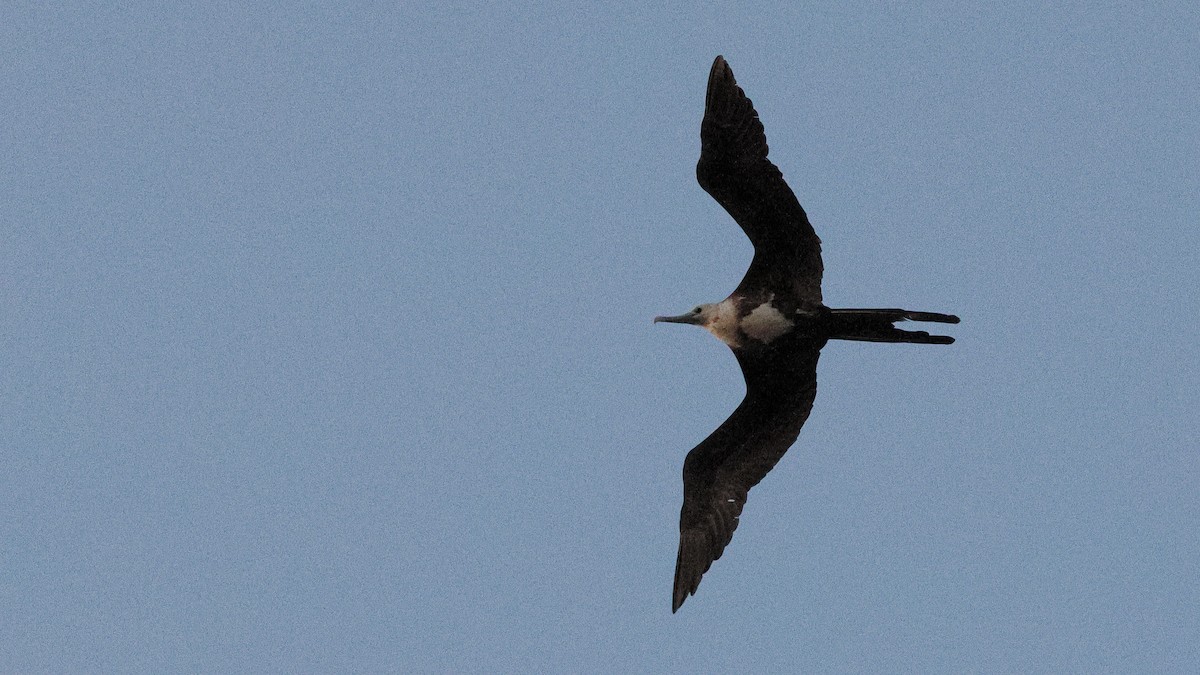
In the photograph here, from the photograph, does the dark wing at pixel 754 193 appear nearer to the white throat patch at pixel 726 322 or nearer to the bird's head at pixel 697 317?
the white throat patch at pixel 726 322

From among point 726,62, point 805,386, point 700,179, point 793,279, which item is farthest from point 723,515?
point 726,62

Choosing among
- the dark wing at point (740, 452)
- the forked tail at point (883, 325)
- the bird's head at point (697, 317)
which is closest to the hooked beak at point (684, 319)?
the bird's head at point (697, 317)

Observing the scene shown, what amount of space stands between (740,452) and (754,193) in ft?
8.31

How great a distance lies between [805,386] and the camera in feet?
46.6

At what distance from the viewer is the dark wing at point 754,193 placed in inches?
524

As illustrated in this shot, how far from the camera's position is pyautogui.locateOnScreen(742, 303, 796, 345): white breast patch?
13859 millimetres

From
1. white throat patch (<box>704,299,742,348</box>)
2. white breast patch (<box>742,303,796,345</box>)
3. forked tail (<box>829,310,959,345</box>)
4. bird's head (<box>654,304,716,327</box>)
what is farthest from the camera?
bird's head (<box>654,304,716,327</box>)

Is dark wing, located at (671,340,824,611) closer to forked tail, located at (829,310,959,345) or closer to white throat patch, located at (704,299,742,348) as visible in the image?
white throat patch, located at (704,299,742,348)

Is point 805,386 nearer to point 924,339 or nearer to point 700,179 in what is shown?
point 924,339

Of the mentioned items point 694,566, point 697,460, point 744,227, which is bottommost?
point 694,566

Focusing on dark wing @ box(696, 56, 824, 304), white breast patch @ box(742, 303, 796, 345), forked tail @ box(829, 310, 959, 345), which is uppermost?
dark wing @ box(696, 56, 824, 304)

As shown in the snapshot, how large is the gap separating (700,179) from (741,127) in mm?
627

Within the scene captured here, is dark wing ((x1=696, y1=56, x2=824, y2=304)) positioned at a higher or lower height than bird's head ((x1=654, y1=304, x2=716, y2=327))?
higher

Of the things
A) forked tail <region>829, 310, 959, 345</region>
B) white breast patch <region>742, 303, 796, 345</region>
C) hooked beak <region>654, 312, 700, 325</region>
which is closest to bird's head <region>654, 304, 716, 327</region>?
hooked beak <region>654, 312, 700, 325</region>
